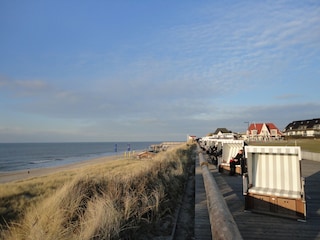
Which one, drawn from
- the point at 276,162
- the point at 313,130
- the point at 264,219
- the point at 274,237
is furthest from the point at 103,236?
the point at 313,130

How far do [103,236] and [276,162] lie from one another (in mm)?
3702

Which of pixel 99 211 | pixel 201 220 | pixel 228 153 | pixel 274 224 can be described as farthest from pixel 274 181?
pixel 228 153

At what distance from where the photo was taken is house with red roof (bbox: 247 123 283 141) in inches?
3044

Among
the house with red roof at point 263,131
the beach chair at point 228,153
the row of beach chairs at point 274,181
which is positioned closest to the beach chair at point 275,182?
the row of beach chairs at point 274,181

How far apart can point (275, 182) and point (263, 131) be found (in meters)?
78.5

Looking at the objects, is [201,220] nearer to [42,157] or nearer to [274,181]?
[274,181]

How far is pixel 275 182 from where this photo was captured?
237 inches

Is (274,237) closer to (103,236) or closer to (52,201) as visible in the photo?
(103,236)

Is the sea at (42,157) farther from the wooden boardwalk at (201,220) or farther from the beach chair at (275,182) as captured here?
the beach chair at (275,182)

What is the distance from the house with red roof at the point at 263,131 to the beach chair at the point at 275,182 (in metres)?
72.6

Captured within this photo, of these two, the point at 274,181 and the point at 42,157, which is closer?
the point at 274,181

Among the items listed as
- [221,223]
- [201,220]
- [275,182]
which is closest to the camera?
[221,223]

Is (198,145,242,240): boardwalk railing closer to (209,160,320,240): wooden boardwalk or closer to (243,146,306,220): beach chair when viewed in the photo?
(209,160,320,240): wooden boardwalk

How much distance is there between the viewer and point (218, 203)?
205 inches
